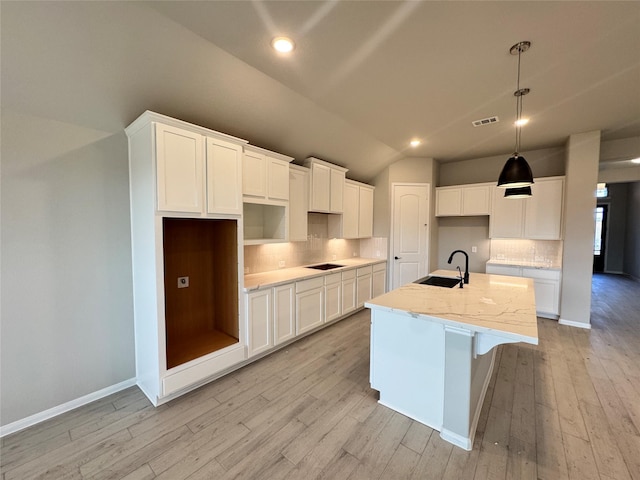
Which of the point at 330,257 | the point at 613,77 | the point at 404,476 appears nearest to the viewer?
the point at 404,476

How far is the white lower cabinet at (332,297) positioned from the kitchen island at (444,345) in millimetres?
1498

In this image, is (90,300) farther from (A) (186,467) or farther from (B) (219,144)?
(B) (219,144)

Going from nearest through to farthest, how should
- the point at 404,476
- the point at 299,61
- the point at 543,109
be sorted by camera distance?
the point at 404,476
the point at 299,61
the point at 543,109

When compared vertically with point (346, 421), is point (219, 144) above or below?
above

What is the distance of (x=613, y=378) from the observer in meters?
2.58

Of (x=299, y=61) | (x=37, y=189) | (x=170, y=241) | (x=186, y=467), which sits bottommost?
(x=186, y=467)

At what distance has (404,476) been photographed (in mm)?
1582

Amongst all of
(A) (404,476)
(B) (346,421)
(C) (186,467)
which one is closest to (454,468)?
(A) (404,476)

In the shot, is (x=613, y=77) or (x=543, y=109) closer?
→ (x=613, y=77)

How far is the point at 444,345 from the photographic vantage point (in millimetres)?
1892

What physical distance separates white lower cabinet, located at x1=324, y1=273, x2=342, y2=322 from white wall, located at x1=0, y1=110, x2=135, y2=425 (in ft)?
7.46

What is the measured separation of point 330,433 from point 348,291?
2387 mm

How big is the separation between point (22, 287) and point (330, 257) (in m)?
3.79

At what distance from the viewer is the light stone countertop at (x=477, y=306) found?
5.17 ft
